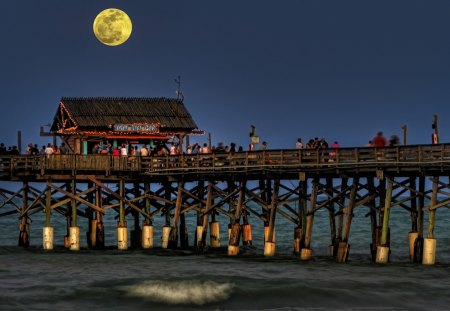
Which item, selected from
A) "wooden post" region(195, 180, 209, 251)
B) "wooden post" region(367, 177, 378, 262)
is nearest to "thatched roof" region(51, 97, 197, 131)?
"wooden post" region(195, 180, 209, 251)

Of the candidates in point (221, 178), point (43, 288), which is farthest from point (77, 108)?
point (43, 288)

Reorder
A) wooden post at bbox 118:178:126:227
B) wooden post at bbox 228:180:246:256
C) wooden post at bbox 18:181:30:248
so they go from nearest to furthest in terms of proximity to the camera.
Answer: wooden post at bbox 228:180:246:256 < wooden post at bbox 118:178:126:227 < wooden post at bbox 18:181:30:248

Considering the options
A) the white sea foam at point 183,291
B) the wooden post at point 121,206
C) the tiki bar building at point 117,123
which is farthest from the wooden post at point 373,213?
the tiki bar building at point 117,123

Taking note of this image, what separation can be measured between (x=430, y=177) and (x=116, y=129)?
1932 cm

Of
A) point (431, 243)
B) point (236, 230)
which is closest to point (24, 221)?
point (236, 230)

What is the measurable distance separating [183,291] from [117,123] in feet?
67.9

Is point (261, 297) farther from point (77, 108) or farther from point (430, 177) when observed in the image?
point (77, 108)

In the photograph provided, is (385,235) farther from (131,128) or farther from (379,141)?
(131,128)

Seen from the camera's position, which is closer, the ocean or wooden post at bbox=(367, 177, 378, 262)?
the ocean

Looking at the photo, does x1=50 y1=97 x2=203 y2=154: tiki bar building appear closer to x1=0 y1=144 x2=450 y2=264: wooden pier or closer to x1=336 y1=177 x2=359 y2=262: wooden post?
x1=0 y1=144 x2=450 y2=264: wooden pier

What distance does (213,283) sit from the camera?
3266 centimetres

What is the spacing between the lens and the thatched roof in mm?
50719

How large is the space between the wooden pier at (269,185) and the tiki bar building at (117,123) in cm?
287

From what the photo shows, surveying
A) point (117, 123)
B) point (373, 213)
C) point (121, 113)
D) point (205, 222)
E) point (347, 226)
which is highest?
point (121, 113)
